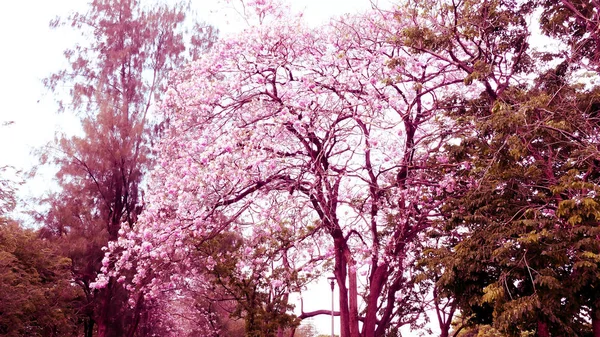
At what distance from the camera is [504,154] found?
21.3ft

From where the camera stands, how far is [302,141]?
823 cm

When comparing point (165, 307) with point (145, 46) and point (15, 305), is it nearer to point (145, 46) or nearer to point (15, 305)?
point (15, 305)

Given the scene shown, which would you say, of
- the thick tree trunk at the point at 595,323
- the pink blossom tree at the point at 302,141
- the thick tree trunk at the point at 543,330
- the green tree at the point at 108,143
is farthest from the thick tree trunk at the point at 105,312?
the thick tree trunk at the point at 595,323

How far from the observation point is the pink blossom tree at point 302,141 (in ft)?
25.8

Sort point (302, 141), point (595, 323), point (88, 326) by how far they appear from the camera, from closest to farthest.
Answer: point (595, 323) → point (302, 141) → point (88, 326)

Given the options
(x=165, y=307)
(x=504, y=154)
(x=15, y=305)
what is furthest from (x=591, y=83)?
(x=165, y=307)

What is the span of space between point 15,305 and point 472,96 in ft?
31.7

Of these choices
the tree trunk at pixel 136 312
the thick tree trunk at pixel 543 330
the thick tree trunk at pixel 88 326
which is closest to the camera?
the thick tree trunk at pixel 543 330

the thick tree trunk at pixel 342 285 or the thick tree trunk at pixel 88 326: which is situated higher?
the thick tree trunk at pixel 88 326

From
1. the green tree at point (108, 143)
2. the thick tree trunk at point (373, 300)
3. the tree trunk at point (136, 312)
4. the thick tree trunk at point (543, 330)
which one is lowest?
the thick tree trunk at point (543, 330)

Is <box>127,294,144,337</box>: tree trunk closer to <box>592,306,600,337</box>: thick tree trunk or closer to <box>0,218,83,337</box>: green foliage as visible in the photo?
<box>0,218,83,337</box>: green foliage

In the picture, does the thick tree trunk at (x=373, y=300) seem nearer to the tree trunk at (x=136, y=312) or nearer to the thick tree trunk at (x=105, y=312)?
the tree trunk at (x=136, y=312)

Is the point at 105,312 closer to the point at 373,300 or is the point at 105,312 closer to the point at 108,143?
the point at 108,143

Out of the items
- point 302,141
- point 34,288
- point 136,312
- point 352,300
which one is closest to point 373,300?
point 352,300
